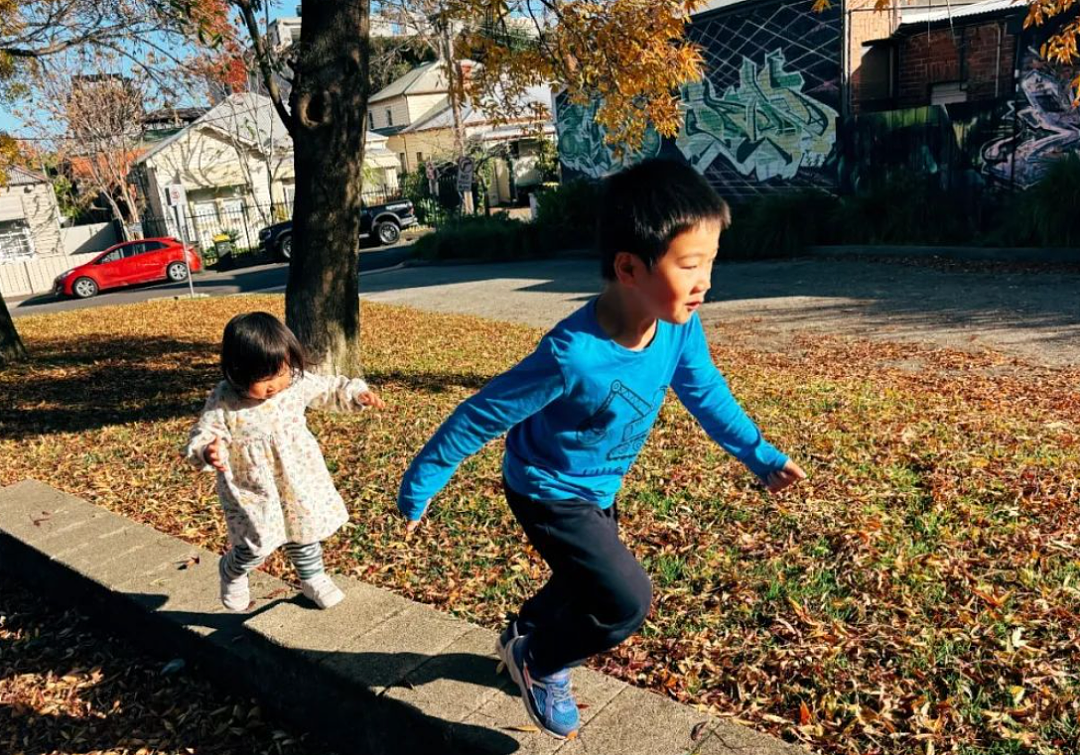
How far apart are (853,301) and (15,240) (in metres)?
37.1

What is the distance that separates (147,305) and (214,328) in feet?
17.6

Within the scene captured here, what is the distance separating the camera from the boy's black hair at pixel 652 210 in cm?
222

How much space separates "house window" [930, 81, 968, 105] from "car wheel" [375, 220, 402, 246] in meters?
18.7

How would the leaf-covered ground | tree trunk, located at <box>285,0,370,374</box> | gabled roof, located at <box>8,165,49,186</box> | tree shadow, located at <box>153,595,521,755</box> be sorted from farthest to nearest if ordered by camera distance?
1. gabled roof, located at <box>8,165,49,186</box>
2. tree trunk, located at <box>285,0,370,374</box>
3. the leaf-covered ground
4. tree shadow, located at <box>153,595,521,755</box>

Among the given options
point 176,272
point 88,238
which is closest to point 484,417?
point 176,272

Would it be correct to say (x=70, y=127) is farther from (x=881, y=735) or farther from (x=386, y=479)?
(x=881, y=735)

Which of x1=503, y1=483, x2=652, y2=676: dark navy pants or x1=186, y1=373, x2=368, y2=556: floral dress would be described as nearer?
x1=503, y1=483, x2=652, y2=676: dark navy pants

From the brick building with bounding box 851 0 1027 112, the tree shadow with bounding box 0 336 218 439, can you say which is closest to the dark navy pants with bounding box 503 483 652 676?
the tree shadow with bounding box 0 336 218 439

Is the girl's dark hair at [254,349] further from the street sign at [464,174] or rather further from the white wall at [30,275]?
the white wall at [30,275]

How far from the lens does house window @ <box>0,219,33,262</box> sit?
37344 mm

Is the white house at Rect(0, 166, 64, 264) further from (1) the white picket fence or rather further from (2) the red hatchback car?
(2) the red hatchback car

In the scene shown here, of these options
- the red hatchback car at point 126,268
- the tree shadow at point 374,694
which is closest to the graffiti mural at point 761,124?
the red hatchback car at point 126,268

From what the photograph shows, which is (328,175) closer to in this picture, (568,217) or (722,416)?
(722,416)

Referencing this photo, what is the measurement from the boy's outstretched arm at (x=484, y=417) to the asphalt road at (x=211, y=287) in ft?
68.2
